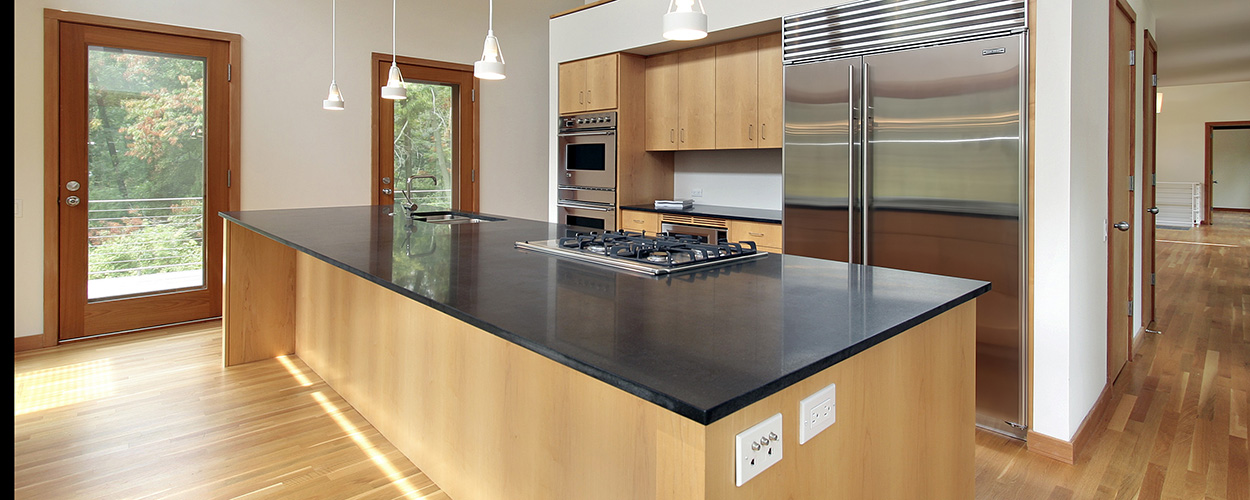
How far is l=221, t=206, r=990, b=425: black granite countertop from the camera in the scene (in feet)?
3.51

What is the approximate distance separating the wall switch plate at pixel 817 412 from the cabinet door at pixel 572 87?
13.5 ft

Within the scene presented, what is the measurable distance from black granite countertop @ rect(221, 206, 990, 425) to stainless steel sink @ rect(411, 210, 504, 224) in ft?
3.13

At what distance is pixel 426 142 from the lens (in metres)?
Result: 5.57

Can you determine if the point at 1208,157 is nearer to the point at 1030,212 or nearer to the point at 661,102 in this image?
the point at 661,102

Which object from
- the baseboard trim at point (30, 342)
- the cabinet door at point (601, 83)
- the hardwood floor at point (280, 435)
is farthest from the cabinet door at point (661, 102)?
the baseboard trim at point (30, 342)

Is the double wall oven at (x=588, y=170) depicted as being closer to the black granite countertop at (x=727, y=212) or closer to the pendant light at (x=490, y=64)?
the black granite countertop at (x=727, y=212)

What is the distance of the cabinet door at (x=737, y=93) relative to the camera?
424 centimetres

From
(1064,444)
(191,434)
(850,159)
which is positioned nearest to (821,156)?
(850,159)

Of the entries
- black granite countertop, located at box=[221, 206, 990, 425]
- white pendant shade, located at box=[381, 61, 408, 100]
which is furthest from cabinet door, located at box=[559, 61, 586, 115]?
black granite countertop, located at box=[221, 206, 990, 425]

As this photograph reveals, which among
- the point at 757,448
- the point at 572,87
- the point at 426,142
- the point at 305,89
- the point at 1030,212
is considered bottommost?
the point at 757,448

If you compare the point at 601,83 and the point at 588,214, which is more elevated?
the point at 601,83

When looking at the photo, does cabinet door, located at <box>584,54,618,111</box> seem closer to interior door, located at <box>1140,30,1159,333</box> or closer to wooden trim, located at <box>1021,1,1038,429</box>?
wooden trim, located at <box>1021,1,1038,429</box>

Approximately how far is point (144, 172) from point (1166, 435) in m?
5.69

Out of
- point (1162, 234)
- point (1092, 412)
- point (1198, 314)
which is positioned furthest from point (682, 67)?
point (1162, 234)
